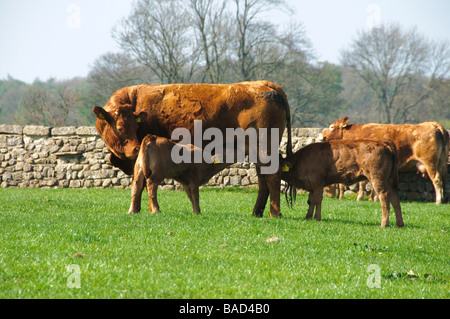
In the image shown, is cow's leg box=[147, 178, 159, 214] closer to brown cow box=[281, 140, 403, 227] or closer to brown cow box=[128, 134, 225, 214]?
brown cow box=[128, 134, 225, 214]

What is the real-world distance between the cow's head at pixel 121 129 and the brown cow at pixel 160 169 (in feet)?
1.34

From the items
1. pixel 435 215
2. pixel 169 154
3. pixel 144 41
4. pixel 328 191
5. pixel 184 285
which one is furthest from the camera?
pixel 144 41

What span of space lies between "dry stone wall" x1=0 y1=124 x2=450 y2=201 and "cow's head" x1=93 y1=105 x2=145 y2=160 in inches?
326

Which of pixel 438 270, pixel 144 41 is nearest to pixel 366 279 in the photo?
pixel 438 270

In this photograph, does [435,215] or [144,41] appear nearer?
[435,215]

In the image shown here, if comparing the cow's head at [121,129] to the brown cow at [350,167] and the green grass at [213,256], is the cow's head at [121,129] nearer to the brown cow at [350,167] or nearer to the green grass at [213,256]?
the green grass at [213,256]

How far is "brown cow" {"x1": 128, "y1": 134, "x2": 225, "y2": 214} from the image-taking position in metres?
8.72

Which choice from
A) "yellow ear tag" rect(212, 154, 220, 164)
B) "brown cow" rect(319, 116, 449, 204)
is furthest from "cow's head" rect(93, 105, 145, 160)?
"brown cow" rect(319, 116, 449, 204)

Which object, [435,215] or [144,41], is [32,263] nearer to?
[435,215]

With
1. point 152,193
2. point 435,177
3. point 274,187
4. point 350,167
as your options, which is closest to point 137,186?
point 152,193

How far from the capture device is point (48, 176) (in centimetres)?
1852

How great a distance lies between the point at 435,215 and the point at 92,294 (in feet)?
28.8

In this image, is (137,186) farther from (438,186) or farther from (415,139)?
(438,186)
